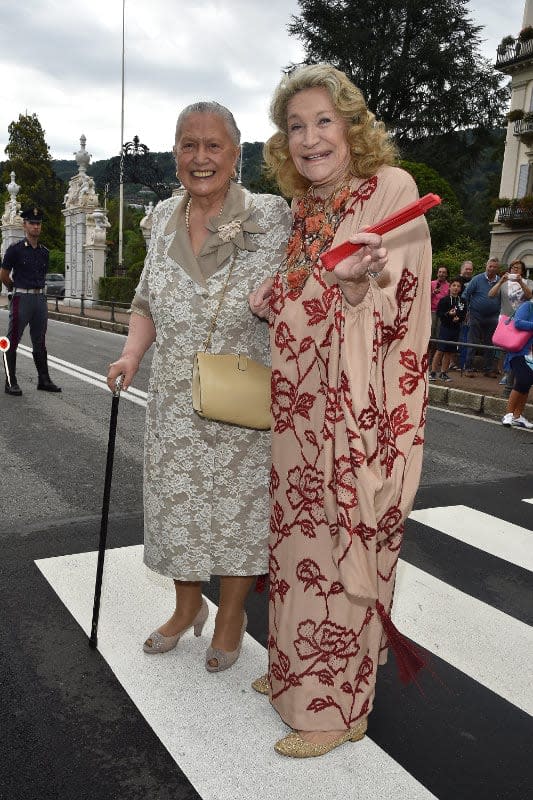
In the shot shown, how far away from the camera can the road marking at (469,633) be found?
287 centimetres

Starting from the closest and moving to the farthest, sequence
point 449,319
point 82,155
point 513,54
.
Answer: point 449,319 < point 82,155 < point 513,54

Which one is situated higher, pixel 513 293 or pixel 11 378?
pixel 513 293

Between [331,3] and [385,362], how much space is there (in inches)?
1703

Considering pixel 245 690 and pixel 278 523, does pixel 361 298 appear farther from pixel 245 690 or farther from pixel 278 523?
pixel 245 690

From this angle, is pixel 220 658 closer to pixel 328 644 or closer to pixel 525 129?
pixel 328 644

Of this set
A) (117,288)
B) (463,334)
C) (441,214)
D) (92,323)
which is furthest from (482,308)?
(441,214)

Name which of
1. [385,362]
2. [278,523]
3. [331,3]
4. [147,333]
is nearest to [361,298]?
[385,362]

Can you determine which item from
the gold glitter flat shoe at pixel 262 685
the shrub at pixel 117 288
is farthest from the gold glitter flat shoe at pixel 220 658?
the shrub at pixel 117 288

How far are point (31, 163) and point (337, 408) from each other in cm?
7582

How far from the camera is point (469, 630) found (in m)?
3.27

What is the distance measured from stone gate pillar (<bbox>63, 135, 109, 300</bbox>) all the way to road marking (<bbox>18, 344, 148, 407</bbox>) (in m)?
18.6

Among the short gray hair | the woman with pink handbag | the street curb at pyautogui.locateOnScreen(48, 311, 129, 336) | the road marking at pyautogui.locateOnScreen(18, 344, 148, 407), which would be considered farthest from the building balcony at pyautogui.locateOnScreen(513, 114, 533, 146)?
the short gray hair

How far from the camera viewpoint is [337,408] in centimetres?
204

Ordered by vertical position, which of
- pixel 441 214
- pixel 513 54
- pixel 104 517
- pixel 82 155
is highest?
pixel 513 54
